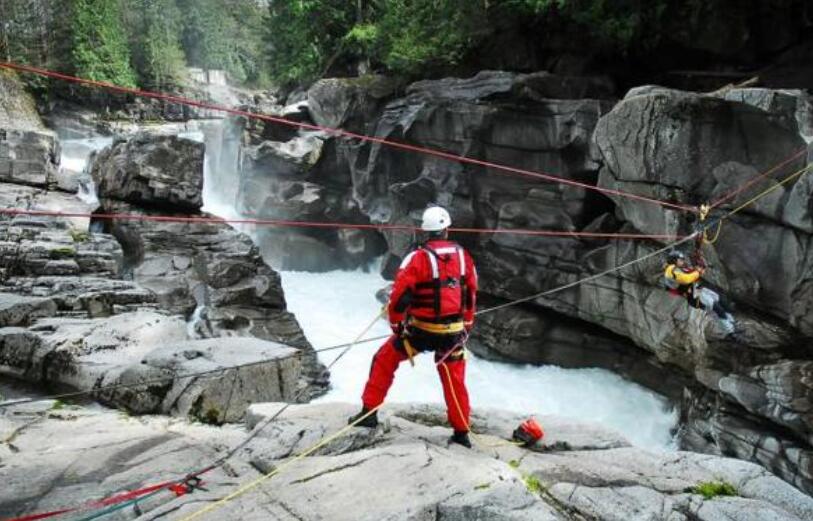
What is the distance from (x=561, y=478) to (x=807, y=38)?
601 inches

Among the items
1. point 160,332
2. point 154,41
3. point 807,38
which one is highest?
point 154,41

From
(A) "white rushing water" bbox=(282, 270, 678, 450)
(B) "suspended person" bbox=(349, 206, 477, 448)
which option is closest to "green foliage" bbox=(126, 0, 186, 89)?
(A) "white rushing water" bbox=(282, 270, 678, 450)

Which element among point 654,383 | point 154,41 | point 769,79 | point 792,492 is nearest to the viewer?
point 792,492

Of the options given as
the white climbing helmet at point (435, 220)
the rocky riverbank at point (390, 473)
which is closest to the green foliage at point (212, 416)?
the rocky riverbank at point (390, 473)

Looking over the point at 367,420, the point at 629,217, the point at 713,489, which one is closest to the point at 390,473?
the point at 367,420

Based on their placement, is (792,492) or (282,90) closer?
(792,492)

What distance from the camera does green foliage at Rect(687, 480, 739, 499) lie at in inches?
204

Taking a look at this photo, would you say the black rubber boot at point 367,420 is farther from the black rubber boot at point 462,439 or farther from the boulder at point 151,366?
the boulder at point 151,366

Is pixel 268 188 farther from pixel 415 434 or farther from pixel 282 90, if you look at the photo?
pixel 415 434

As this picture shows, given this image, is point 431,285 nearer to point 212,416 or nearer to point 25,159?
point 212,416

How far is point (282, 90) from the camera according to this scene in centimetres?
3525

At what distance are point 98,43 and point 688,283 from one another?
139ft

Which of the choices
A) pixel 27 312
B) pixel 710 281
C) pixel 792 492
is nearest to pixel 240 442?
pixel 792 492

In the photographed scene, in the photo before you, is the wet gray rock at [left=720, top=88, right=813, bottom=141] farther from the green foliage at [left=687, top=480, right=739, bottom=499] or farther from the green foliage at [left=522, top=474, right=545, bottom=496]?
the green foliage at [left=522, top=474, right=545, bottom=496]
